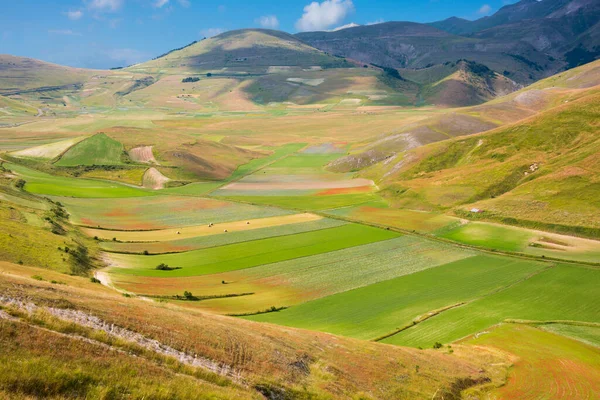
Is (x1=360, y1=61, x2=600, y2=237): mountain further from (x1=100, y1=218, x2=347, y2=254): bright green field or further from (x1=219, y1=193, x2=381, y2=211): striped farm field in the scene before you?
(x1=100, y1=218, x2=347, y2=254): bright green field

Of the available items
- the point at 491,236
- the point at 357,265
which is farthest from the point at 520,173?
the point at 357,265

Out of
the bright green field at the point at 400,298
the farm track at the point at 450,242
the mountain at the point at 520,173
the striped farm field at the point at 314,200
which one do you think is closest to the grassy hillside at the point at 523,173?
the mountain at the point at 520,173

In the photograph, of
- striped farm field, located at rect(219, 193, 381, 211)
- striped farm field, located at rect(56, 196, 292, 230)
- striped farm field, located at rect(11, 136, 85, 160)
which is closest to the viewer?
striped farm field, located at rect(56, 196, 292, 230)

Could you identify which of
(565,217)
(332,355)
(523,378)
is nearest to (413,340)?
(523,378)

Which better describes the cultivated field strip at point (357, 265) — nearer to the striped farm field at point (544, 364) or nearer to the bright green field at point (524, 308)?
the bright green field at point (524, 308)

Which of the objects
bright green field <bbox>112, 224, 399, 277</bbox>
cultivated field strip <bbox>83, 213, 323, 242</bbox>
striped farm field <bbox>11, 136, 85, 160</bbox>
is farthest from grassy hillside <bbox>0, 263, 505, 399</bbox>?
striped farm field <bbox>11, 136, 85, 160</bbox>
